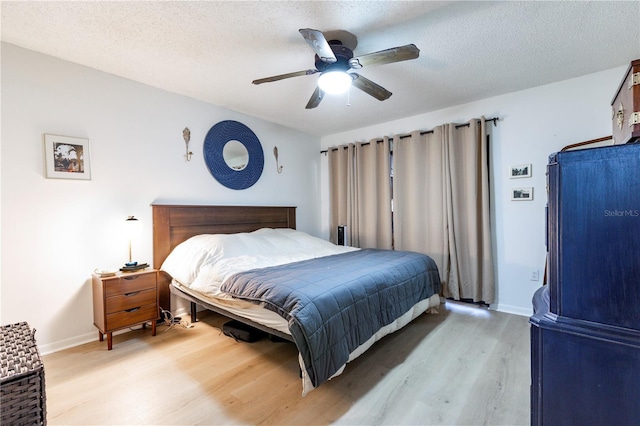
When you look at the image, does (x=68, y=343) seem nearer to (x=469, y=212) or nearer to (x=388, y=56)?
(x=388, y=56)

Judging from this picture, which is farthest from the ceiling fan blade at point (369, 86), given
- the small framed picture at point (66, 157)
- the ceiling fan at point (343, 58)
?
the small framed picture at point (66, 157)

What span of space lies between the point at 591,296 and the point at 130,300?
9.72 ft

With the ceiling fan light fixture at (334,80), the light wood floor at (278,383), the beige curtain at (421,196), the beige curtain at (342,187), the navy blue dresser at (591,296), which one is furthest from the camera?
the beige curtain at (342,187)

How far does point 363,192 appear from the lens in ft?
13.9

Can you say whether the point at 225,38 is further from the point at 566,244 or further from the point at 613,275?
the point at 613,275

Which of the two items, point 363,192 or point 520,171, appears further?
point 363,192

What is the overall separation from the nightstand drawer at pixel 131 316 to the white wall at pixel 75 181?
391 millimetres

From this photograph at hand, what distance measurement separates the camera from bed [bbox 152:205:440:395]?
168 cm

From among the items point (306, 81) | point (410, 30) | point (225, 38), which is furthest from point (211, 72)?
point (410, 30)

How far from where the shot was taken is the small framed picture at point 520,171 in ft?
9.92

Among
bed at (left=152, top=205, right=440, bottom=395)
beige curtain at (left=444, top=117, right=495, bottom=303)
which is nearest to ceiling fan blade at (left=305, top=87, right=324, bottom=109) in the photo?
bed at (left=152, top=205, right=440, bottom=395)

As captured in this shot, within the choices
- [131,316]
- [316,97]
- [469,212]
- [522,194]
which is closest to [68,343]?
[131,316]

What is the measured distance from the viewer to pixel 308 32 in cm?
158

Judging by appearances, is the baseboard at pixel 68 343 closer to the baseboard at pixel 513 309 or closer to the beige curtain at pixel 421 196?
the beige curtain at pixel 421 196
